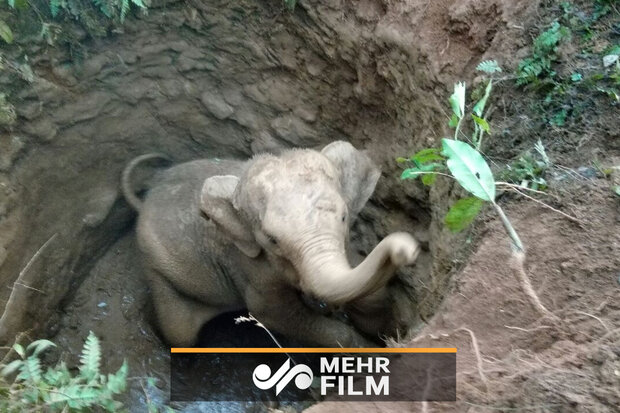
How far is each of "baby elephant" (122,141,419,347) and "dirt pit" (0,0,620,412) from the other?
1.64ft

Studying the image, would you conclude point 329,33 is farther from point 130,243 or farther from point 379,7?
point 130,243

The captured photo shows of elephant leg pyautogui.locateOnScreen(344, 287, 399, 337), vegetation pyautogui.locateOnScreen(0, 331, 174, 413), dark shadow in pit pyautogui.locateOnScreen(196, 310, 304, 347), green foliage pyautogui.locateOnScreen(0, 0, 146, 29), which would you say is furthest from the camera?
dark shadow in pit pyautogui.locateOnScreen(196, 310, 304, 347)

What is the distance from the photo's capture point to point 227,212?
4.97 meters

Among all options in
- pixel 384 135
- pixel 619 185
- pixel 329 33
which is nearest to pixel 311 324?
pixel 384 135

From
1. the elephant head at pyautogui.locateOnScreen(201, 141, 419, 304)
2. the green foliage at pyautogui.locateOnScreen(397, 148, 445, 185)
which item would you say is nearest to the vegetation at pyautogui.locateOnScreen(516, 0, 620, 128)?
the green foliage at pyautogui.locateOnScreen(397, 148, 445, 185)

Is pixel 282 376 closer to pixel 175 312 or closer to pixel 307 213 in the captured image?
pixel 175 312

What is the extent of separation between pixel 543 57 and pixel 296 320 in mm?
2948

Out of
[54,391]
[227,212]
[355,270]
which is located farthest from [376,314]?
[54,391]

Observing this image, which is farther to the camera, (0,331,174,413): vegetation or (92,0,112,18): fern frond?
(92,0,112,18): fern frond

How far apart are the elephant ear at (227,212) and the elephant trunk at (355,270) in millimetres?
904

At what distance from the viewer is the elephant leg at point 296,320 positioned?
217 inches

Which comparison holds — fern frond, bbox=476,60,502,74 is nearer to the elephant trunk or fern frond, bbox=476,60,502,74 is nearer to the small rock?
the elephant trunk

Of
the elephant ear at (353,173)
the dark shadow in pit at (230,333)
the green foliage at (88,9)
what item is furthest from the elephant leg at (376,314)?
the green foliage at (88,9)

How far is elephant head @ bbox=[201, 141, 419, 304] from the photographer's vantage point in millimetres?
3637
